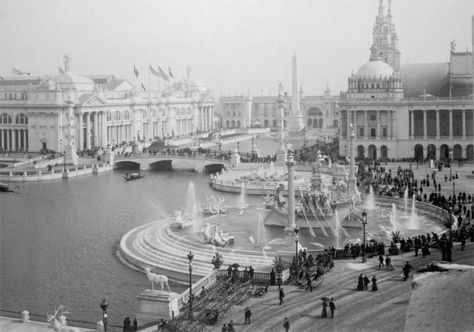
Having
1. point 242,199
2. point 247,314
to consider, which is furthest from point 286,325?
point 242,199

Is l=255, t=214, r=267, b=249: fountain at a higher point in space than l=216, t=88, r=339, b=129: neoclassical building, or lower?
lower

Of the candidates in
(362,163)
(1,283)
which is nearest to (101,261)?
(1,283)

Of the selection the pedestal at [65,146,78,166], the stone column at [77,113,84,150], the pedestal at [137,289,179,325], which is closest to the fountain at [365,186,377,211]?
the pedestal at [137,289,179,325]

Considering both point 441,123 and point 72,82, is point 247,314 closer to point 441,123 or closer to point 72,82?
point 441,123

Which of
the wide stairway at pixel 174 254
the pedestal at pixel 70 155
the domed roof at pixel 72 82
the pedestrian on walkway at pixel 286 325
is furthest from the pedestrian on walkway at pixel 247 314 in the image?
the domed roof at pixel 72 82

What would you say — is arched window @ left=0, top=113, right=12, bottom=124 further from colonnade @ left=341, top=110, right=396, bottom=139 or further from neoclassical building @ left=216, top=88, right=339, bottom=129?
neoclassical building @ left=216, top=88, right=339, bottom=129

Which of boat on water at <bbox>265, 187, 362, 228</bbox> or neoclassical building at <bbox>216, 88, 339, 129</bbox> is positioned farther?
neoclassical building at <bbox>216, 88, 339, 129</bbox>
